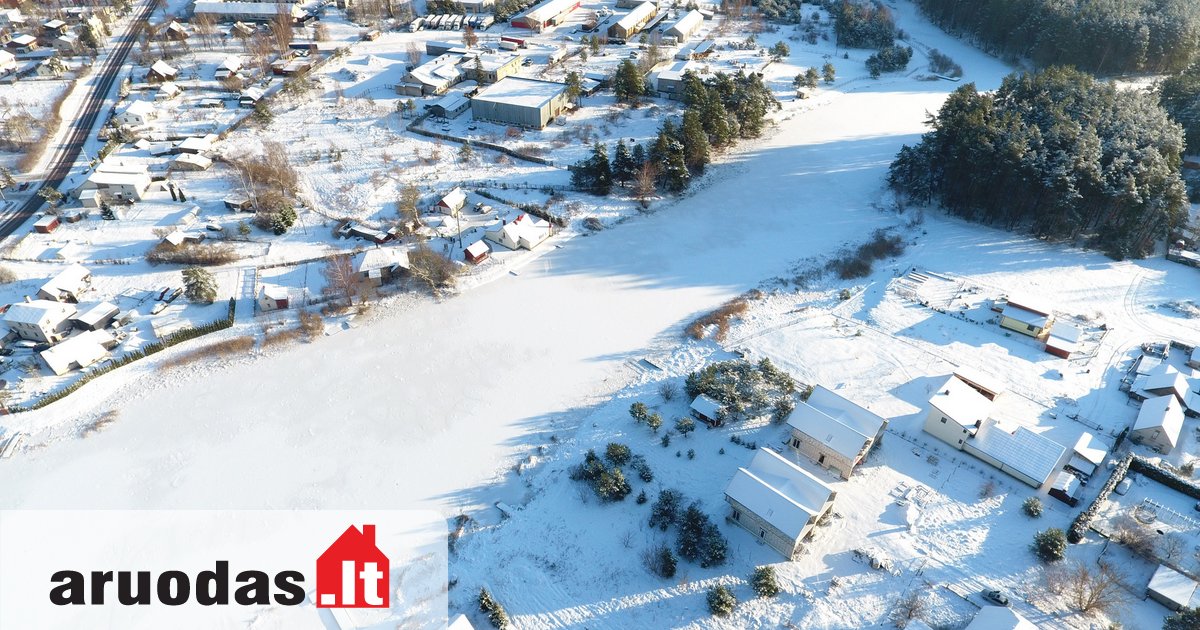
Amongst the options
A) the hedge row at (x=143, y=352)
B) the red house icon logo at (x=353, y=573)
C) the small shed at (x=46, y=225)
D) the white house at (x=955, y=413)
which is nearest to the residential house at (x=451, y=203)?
the hedge row at (x=143, y=352)

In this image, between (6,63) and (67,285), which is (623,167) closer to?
(67,285)

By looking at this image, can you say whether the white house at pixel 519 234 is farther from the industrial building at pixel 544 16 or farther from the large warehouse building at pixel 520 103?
the industrial building at pixel 544 16

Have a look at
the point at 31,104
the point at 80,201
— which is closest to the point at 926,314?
the point at 80,201

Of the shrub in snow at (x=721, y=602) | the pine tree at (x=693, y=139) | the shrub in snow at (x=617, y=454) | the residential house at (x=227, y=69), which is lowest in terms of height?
the shrub in snow at (x=721, y=602)

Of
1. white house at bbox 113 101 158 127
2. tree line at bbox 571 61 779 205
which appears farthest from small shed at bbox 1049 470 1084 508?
white house at bbox 113 101 158 127

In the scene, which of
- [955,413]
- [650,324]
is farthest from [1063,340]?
[650,324]
